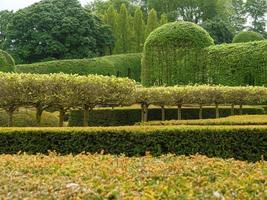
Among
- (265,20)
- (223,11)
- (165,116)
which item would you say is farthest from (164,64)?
(265,20)

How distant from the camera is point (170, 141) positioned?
11.6 meters

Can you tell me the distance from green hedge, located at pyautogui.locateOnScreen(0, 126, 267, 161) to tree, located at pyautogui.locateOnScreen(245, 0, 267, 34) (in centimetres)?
5260

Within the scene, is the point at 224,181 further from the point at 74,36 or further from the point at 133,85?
the point at 74,36

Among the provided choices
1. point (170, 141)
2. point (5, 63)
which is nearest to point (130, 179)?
point (170, 141)

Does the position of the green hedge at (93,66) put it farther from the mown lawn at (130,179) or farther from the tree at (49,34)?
the mown lawn at (130,179)

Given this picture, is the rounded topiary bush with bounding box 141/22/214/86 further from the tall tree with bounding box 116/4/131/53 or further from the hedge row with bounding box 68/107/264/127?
the tall tree with bounding box 116/4/131/53

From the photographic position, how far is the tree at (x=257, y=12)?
204ft

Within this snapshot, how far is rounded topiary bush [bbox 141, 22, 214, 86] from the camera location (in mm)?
27844

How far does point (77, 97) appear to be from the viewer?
17.0 meters

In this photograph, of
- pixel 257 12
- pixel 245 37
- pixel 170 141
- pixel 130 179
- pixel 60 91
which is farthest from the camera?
pixel 257 12

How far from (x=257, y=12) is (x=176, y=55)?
36.9 m

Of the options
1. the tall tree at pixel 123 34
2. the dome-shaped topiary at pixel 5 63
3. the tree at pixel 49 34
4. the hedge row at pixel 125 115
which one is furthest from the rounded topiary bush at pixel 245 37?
the tall tree at pixel 123 34

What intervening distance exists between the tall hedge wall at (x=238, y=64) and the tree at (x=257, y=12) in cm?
3670

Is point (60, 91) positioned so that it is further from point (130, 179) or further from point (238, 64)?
point (238, 64)
